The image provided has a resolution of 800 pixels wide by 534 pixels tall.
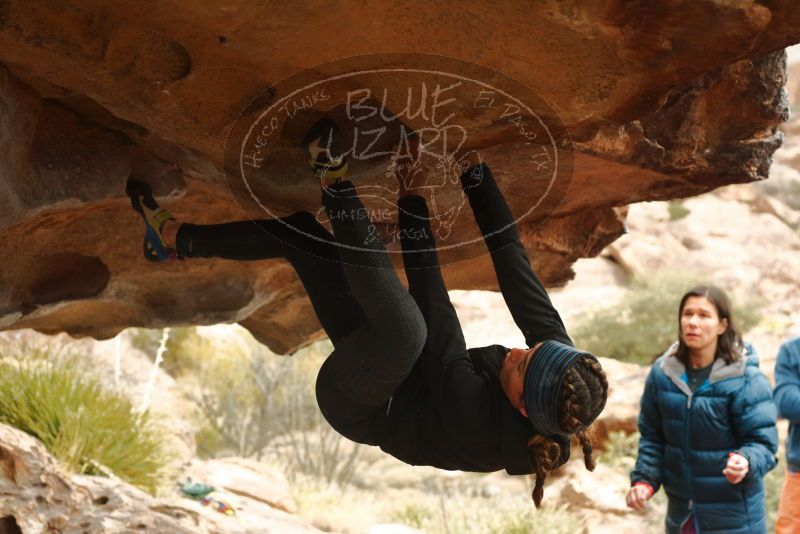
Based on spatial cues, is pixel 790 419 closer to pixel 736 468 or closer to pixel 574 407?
pixel 736 468

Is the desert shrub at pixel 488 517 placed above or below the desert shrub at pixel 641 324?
below

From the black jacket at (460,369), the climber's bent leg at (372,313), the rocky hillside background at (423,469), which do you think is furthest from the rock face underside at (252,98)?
the rocky hillside background at (423,469)

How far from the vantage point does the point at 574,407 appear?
235 centimetres

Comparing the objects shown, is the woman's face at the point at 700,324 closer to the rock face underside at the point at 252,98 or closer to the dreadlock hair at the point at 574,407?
the rock face underside at the point at 252,98

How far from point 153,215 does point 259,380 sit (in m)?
8.50

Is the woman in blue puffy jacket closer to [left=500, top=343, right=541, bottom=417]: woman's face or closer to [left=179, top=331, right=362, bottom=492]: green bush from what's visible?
[left=500, top=343, right=541, bottom=417]: woman's face

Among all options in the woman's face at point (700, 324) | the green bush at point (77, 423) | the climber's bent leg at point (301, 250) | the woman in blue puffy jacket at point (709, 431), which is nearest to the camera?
the climber's bent leg at point (301, 250)

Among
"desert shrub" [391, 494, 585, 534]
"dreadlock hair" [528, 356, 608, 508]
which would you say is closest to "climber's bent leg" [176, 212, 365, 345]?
"dreadlock hair" [528, 356, 608, 508]

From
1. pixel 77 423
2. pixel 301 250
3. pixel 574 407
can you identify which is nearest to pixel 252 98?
pixel 301 250

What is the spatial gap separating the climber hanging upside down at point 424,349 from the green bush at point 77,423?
2.87m

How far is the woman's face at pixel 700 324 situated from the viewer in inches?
151

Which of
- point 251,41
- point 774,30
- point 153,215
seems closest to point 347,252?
point 251,41

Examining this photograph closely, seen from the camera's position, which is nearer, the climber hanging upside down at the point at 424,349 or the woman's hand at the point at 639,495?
the climber hanging upside down at the point at 424,349

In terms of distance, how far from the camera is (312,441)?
37.9 feet
